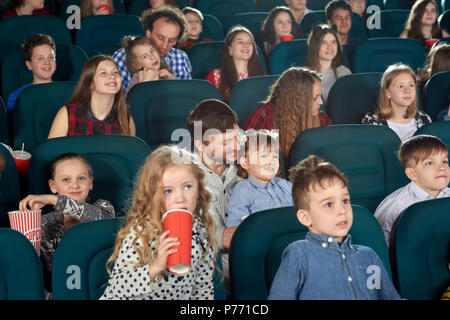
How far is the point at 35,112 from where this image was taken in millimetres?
2365

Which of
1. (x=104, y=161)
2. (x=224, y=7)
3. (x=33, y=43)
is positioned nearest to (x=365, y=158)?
(x=104, y=161)

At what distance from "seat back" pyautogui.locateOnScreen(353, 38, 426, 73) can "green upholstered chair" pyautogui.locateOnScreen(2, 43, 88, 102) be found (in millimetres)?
1306

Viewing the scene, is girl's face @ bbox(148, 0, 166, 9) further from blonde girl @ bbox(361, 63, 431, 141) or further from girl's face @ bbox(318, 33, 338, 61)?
blonde girl @ bbox(361, 63, 431, 141)

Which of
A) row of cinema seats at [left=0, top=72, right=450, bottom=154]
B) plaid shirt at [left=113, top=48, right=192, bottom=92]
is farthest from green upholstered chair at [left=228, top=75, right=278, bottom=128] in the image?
plaid shirt at [left=113, top=48, right=192, bottom=92]

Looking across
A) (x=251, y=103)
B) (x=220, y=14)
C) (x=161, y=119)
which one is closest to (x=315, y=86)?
(x=251, y=103)

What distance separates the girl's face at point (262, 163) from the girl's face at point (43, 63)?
1.23 m

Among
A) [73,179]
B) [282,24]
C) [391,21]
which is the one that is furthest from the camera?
[391,21]

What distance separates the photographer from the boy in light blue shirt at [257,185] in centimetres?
174

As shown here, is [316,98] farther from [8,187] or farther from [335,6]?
[335,6]

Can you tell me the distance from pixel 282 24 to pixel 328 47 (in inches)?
20.0

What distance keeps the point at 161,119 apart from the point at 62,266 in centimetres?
114

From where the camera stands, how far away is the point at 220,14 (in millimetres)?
4051

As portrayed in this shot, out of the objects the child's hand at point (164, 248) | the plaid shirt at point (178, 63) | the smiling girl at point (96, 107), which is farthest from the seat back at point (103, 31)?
the child's hand at point (164, 248)

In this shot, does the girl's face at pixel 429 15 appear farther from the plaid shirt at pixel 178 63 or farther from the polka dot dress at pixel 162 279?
the polka dot dress at pixel 162 279
